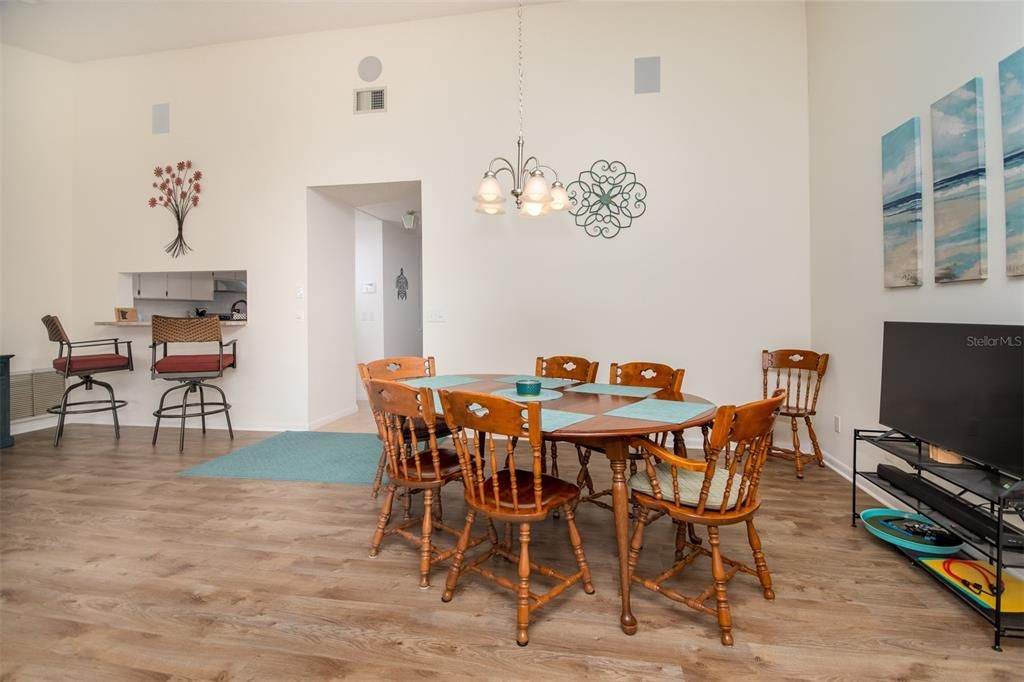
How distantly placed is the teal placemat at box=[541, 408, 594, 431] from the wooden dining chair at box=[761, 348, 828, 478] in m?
2.20

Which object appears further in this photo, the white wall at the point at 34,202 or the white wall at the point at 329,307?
the white wall at the point at 329,307

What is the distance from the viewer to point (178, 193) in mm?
4676

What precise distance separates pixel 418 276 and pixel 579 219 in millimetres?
4568

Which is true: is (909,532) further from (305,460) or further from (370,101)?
(370,101)

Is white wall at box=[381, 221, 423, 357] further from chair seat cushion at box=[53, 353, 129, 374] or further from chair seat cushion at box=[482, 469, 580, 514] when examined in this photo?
chair seat cushion at box=[482, 469, 580, 514]

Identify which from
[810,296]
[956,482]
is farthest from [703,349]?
[956,482]

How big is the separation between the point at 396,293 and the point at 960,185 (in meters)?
6.34

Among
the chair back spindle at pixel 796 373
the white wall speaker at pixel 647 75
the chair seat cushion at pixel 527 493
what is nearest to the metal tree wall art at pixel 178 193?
the white wall speaker at pixel 647 75

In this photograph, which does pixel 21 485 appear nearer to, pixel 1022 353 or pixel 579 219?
pixel 579 219

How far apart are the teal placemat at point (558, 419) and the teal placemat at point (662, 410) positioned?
128 mm

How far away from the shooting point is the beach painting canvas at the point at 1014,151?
1824 mm

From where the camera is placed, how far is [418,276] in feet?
26.3

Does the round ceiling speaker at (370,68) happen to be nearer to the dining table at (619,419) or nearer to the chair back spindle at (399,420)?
the dining table at (619,419)

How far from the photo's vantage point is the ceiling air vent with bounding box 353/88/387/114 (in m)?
4.32
